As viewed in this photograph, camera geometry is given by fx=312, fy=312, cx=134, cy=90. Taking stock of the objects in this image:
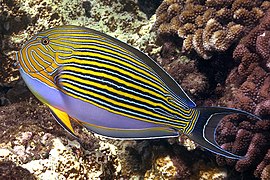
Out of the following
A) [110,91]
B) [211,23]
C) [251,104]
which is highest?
[211,23]

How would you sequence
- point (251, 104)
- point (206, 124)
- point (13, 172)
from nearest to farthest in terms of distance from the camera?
point (206, 124) < point (13, 172) < point (251, 104)

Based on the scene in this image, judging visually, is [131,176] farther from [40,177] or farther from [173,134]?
[173,134]

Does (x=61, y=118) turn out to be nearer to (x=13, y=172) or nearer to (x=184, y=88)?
(x=13, y=172)

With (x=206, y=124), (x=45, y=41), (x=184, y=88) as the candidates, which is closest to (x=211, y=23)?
(x=184, y=88)

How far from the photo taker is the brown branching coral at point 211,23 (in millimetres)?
3512

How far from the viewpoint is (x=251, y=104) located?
3160 mm

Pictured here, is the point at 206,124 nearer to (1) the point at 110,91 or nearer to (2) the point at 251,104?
(1) the point at 110,91

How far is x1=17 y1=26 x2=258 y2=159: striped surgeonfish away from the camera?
1.97m

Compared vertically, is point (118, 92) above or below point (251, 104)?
above

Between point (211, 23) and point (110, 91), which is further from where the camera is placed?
point (211, 23)

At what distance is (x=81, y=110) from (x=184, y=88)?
1.97 m

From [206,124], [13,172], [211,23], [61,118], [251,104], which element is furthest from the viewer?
[211,23]

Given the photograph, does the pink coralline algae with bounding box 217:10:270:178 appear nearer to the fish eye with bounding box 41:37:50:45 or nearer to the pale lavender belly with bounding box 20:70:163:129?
the pale lavender belly with bounding box 20:70:163:129

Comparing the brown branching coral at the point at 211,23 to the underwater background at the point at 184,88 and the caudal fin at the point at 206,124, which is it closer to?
the underwater background at the point at 184,88
